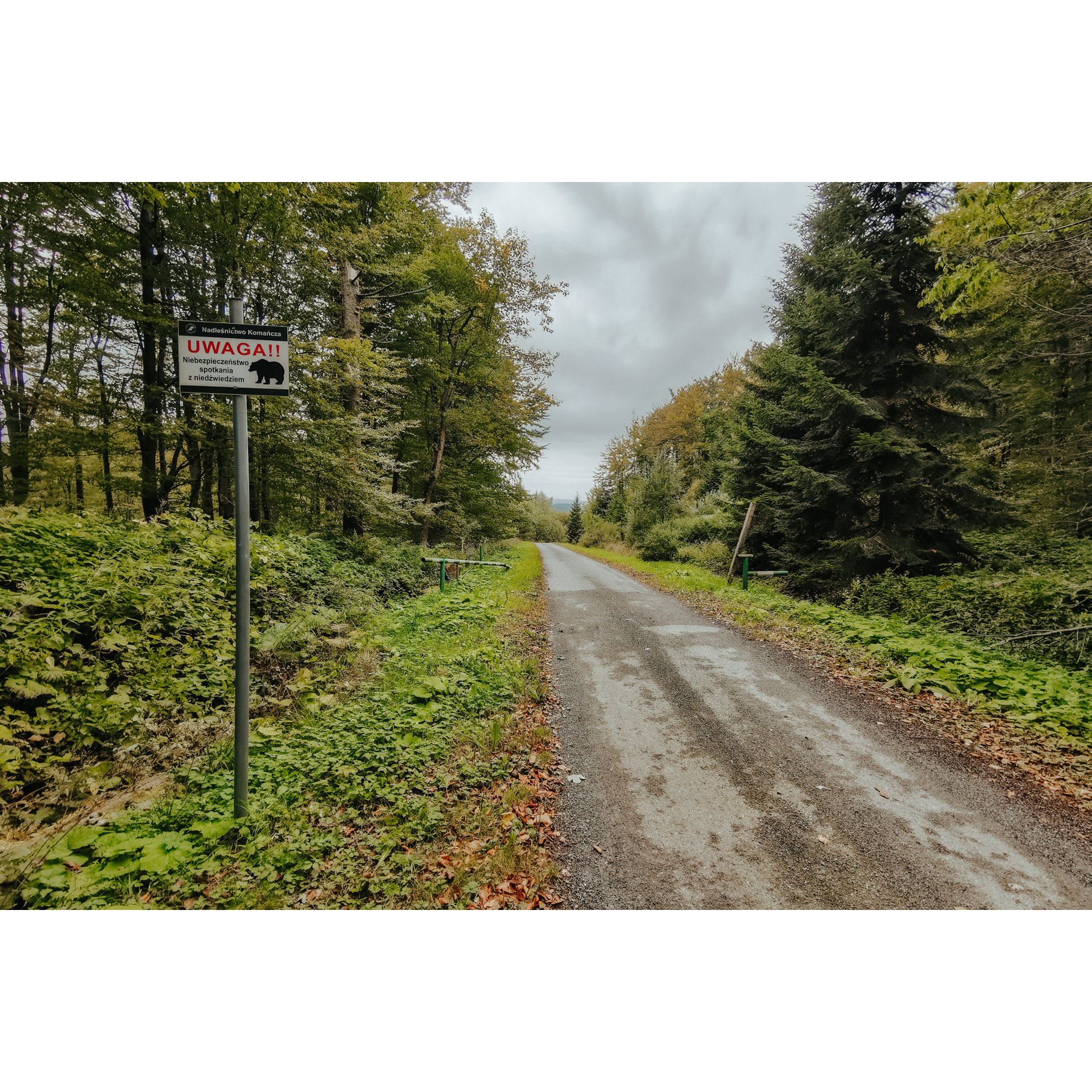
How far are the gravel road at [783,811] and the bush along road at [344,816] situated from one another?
18.2 inches

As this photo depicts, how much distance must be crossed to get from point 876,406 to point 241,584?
11.6m

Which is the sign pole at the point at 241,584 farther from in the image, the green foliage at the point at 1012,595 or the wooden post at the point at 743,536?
the wooden post at the point at 743,536

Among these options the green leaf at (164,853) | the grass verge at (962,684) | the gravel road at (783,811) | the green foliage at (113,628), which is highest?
the green foliage at (113,628)

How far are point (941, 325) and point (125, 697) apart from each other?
47.4 feet

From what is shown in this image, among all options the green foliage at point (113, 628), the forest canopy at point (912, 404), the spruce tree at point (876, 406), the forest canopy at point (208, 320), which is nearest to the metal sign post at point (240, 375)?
the green foliage at point (113, 628)

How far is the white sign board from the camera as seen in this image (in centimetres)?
270

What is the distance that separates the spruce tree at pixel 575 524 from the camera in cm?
5072

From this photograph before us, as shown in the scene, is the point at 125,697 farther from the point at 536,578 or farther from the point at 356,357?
the point at 536,578

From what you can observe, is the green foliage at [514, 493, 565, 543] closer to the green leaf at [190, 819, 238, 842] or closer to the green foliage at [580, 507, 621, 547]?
the green foliage at [580, 507, 621, 547]

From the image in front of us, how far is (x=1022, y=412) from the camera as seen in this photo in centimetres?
1098

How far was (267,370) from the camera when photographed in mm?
2801

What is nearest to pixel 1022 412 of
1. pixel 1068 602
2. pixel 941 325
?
pixel 941 325

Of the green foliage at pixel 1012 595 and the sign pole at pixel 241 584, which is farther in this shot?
the green foliage at pixel 1012 595

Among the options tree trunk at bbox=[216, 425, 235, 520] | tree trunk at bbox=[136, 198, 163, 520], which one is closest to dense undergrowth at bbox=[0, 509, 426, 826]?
tree trunk at bbox=[216, 425, 235, 520]
